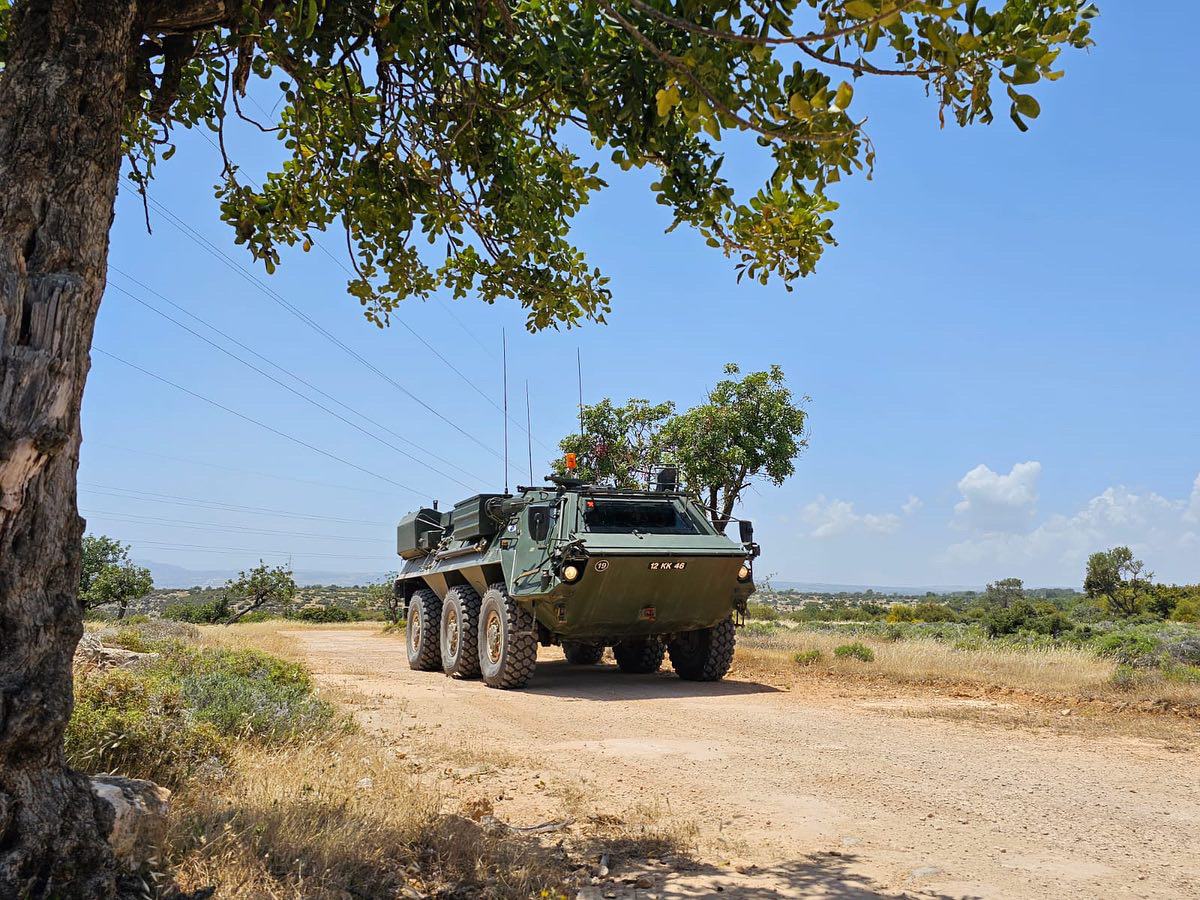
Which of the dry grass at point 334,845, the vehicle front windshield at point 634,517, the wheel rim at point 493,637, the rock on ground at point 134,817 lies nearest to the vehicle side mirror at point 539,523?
the vehicle front windshield at point 634,517

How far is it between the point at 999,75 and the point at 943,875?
10.2 feet

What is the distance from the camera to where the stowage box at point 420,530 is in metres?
15.1

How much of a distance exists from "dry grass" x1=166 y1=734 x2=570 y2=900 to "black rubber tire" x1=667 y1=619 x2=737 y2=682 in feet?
22.9

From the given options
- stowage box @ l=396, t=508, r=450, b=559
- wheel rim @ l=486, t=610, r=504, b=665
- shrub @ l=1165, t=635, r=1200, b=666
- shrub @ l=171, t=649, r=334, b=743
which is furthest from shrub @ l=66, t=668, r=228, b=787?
shrub @ l=1165, t=635, r=1200, b=666

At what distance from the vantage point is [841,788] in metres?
5.59

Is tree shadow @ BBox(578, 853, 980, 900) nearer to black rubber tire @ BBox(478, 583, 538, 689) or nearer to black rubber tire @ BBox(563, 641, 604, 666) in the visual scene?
black rubber tire @ BBox(478, 583, 538, 689)

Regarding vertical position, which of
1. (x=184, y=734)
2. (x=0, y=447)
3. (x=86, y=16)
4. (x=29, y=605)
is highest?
(x=86, y=16)

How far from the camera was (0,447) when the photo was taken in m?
2.76

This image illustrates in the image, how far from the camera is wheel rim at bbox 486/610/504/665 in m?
11.3

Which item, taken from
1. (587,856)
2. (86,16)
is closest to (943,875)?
(587,856)

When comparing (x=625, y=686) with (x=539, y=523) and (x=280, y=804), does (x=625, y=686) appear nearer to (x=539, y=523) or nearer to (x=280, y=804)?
(x=539, y=523)

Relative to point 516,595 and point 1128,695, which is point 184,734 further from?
point 1128,695

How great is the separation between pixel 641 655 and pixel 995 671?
473cm

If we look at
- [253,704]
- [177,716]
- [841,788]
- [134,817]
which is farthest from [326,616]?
[134,817]
